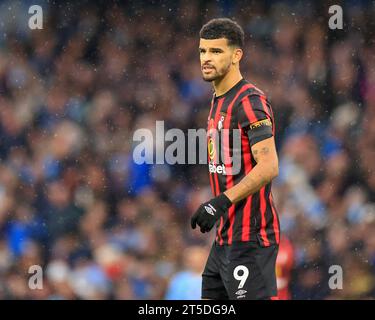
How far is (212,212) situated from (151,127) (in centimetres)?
298

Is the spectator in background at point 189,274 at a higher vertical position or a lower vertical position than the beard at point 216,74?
lower

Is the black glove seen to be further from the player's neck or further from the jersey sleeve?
the player's neck

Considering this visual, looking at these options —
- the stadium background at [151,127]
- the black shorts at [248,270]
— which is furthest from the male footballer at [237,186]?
the stadium background at [151,127]

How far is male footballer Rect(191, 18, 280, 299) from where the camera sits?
3.54 meters

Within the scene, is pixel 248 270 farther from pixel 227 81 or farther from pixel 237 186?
pixel 227 81

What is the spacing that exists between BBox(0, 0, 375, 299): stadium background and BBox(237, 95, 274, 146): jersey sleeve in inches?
101

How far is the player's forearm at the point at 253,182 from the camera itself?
3.51 meters

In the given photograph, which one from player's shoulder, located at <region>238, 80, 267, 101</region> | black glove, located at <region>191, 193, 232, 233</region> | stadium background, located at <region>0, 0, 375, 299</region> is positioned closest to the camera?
black glove, located at <region>191, 193, 232, 233</region>

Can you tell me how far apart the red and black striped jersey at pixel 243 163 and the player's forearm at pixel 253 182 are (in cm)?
14

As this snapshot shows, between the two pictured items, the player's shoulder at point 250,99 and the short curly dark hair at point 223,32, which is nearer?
the player's shoulder at point 250,99

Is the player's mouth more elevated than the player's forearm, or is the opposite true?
the player's mouth

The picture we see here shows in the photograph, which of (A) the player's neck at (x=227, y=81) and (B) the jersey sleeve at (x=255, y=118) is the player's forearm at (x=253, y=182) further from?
(A) the player's neck at (x=227, y=81)

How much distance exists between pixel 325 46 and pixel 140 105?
1577 millimetres

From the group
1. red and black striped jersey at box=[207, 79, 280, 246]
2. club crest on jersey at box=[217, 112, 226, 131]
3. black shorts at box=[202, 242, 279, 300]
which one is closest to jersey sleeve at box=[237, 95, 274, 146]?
red and black striped jersey at box=[207, 79, 280, 246]
